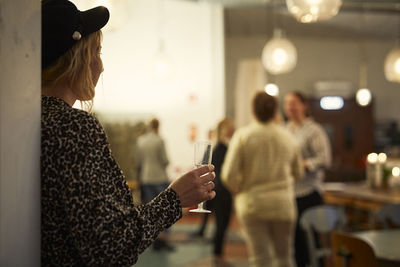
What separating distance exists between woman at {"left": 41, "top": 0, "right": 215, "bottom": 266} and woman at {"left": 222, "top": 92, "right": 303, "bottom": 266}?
2738mm

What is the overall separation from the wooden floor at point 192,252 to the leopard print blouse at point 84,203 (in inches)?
191

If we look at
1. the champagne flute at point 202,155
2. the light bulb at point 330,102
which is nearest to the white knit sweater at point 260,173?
the champagne flute at point 202,155

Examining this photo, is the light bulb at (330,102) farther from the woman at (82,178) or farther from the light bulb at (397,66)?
the woman at (82,178)

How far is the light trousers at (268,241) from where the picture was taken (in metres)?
4.13

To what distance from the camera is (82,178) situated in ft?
3.89

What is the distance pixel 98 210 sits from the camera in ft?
3.89

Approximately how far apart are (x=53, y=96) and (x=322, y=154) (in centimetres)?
395

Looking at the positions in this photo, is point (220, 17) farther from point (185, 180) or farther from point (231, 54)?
point (185, 180)

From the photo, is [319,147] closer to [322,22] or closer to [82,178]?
[82,178]

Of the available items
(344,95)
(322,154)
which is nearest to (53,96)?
(322,154)

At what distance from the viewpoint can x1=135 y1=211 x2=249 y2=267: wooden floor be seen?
20.0ft

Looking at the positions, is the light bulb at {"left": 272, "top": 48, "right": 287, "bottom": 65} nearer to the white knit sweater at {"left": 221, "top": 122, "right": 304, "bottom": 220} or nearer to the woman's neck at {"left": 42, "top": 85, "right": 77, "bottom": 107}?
the white knit sweater at {"left": 221, "top": 122, "right": 304, "bottom": 220}

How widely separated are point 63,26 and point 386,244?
269 centimetres

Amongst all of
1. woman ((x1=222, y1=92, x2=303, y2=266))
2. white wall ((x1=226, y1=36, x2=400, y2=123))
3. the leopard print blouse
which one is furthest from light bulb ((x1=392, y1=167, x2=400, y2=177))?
white wall ((x1=226, y1=36, x2=400, y2=123))
